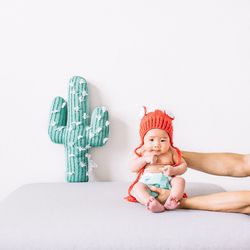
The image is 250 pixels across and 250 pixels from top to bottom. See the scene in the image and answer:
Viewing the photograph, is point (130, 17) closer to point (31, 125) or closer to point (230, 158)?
point (31, 125)

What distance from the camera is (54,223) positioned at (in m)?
1.12

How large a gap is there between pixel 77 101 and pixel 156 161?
45cm

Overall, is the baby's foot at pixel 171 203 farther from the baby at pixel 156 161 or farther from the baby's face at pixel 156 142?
the baby's face at pixel 156 142

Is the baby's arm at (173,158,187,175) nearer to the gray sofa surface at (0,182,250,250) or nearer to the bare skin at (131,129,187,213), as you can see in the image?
the bare skin at (131,129,187,213)

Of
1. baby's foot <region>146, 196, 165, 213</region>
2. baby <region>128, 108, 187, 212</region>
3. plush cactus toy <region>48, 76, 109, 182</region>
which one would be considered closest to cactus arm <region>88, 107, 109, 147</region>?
plush cactus toy <region>48, 76, 109, 182</region>

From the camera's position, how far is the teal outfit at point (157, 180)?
1276 millimetres

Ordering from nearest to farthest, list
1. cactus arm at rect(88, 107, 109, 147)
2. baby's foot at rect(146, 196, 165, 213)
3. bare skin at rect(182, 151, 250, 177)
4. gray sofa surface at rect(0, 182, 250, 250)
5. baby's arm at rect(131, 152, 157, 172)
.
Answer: gray sofa surface at rect(0, 182, 250, 250), baby's foot at rect(146, 196, 165, 213), baby's arm at rect(131, 152, 157, 172), bare skin at rect(182, 151, 250, 177), cactus arm at rect(88, 107, 109, 147)

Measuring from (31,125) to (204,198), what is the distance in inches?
28.9

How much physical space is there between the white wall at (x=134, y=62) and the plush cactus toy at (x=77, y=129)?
7cm

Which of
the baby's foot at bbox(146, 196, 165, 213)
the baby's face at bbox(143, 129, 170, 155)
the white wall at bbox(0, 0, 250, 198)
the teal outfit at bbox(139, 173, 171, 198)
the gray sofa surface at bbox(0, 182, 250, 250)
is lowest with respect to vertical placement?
the gray sofa surface at bbox(0, 182, 250, 250)

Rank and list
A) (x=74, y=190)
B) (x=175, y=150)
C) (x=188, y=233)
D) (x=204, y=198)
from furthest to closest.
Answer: (x=74, y=190), (x=175, y=150), (x=204, y=198), (x=188, y=233)

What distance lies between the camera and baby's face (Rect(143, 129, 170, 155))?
129 cm

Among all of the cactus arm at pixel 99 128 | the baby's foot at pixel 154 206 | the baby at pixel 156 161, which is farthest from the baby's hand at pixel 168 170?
the cactus arm at pixel 99 128

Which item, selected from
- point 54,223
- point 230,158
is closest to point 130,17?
point 230,158
